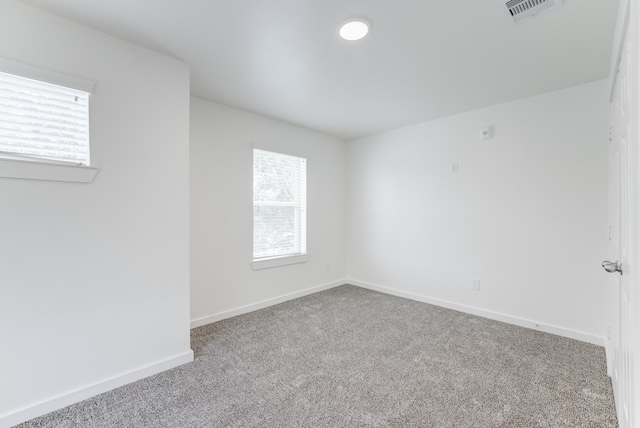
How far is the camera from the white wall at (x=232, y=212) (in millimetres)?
3062

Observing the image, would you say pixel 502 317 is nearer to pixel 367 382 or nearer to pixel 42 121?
pixel 367 382

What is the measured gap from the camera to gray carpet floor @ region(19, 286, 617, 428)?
1.68 meters

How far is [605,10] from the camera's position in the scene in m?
1.69

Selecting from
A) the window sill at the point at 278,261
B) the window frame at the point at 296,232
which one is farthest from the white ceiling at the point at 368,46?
the window sill at the point at 278,261

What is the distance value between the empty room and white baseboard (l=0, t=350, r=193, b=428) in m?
0.01

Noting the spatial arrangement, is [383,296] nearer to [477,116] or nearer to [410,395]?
[410,395]

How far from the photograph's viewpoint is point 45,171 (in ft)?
5.62

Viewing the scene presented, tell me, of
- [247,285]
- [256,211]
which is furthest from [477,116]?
[247,285]

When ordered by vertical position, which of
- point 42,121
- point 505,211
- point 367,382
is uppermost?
point 42,121

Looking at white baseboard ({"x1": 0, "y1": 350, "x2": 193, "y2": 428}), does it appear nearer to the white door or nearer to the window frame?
the window frame

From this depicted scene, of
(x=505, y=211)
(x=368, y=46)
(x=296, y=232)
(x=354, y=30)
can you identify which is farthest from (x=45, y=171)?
(x=505, y=211)

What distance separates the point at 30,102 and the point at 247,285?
98.4 inches

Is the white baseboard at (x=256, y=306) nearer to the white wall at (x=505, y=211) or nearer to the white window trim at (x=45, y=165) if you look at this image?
the white wall at (x=505, y=211)

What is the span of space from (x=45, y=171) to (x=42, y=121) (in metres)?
0.30
